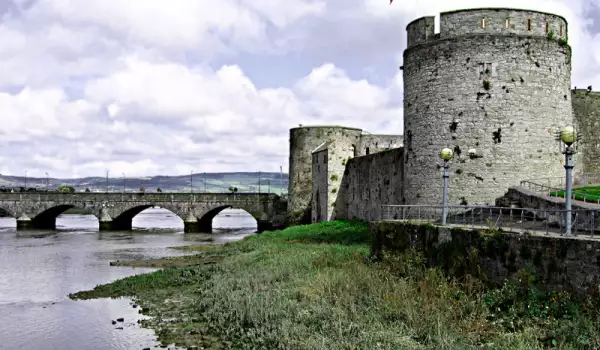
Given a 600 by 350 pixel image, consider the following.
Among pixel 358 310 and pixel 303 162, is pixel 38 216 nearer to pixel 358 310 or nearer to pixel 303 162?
pixel 303 162

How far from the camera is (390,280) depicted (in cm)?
1542

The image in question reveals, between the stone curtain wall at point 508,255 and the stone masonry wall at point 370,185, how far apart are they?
1303 centimetres

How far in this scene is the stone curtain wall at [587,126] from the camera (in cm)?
2656

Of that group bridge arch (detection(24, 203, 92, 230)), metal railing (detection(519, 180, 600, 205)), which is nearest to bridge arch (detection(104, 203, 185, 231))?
bridge arch (detection(24, 203, 92, 230))

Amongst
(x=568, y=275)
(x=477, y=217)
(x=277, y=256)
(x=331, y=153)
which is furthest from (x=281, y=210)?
(x=568, y=275)

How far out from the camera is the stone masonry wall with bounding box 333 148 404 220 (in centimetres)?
3110

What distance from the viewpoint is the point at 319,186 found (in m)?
46.4

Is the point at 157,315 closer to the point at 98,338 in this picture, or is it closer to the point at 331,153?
the point at 98,338

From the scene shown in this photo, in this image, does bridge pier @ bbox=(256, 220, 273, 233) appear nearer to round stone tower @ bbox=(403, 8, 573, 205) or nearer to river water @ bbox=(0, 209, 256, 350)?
river water @ bbox=(0, 209, 256, 350)

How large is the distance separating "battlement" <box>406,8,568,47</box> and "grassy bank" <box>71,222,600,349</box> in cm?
916

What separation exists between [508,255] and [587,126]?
16731 mm

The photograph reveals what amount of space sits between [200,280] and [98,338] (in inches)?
305

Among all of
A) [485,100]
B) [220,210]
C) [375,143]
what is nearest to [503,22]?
[485,100]

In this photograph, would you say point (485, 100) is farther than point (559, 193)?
Yes
